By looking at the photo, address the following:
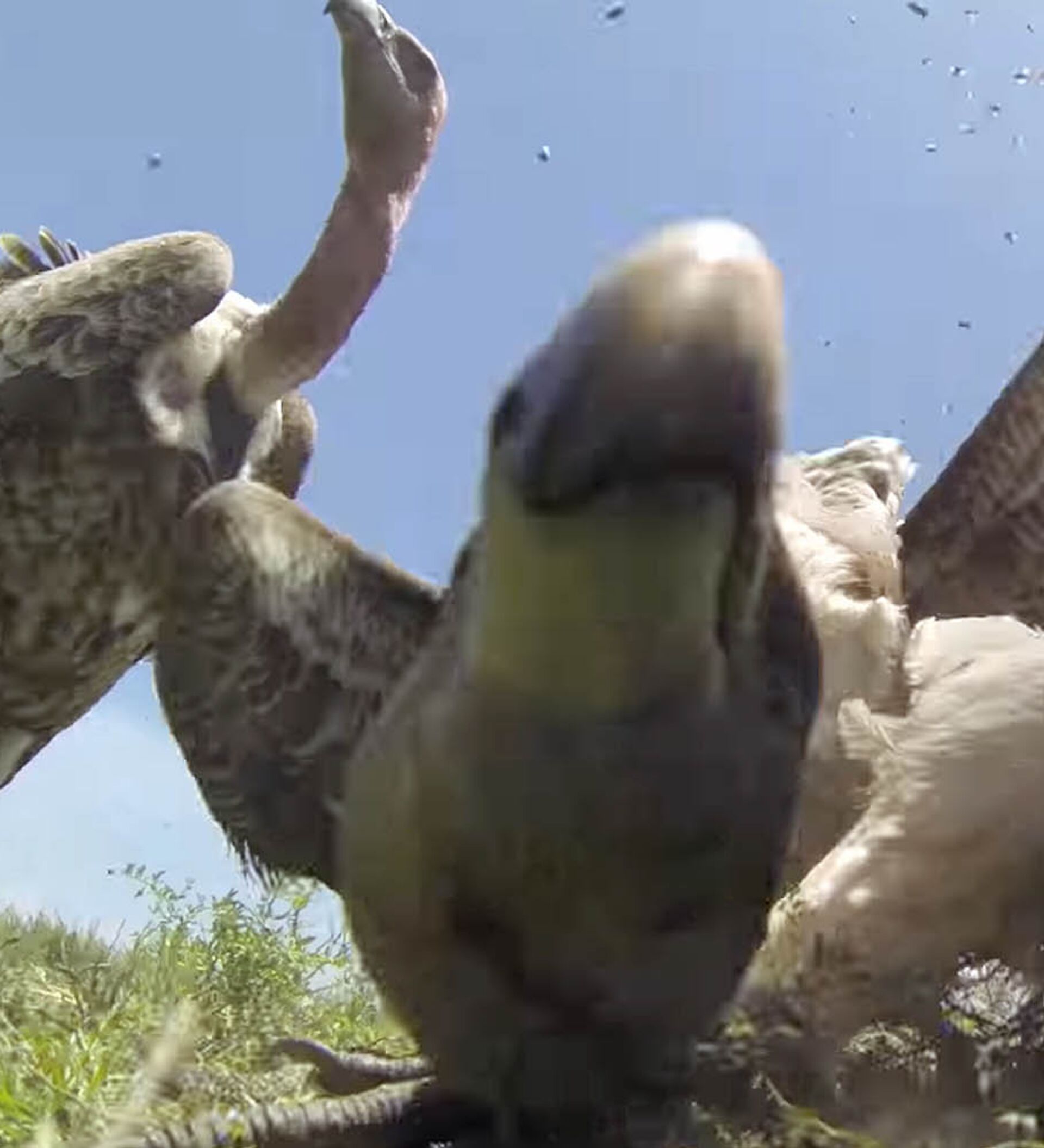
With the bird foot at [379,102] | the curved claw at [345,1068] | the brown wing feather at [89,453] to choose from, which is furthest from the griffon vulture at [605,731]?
the bird foot at [379,102]

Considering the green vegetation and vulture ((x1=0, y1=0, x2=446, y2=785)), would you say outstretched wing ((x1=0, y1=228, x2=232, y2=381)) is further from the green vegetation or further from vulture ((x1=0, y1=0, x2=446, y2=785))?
the green vegetation

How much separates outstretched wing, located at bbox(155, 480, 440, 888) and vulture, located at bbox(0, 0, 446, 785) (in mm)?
1422

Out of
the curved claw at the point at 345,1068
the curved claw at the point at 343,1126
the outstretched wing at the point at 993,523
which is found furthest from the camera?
the outstretched wing at the point at 993,523

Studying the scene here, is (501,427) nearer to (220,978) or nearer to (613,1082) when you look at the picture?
(613,1082)

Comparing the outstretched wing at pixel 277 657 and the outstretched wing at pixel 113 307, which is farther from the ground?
the outstretched wing at pixel 113 307

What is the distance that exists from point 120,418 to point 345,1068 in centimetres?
202

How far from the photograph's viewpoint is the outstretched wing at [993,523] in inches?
130

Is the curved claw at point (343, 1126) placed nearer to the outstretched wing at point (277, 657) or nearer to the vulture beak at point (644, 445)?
the outstretched wing at point (277, 657)

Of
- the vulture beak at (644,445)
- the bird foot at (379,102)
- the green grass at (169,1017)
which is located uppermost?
the bird foot at (379,102)

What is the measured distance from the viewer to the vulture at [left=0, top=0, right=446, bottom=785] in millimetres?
4211

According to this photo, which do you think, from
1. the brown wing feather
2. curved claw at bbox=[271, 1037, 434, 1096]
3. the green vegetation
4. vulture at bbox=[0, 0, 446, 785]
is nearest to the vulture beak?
the green vegetation

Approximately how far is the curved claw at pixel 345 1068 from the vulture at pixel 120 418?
5.09 ft

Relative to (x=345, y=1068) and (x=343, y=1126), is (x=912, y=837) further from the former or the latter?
(x=345, y=1068)

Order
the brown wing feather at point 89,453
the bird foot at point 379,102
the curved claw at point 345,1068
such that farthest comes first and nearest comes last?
the bird foot at point 379,102
the brown wing feather at point 89,453
the curved claw at point 345,1068
